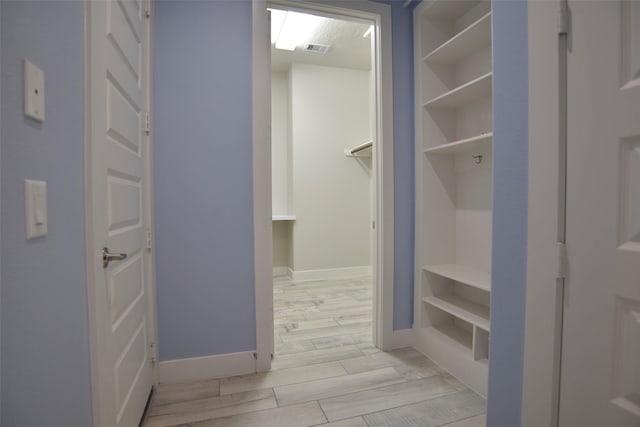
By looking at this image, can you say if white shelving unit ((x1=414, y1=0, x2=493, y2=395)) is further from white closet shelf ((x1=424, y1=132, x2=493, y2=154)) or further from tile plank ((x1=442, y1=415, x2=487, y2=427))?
tile plank ((x1=442, y1=415, x2=487, y2=427))

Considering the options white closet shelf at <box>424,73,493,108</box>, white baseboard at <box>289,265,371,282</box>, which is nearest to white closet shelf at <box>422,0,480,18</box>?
white closet shelf at <box>424,73,493,108</box>

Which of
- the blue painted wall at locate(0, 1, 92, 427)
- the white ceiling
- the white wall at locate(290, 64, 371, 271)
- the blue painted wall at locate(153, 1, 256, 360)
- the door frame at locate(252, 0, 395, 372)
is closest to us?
the blue painted wall at locate(0, 1, 92, 427)

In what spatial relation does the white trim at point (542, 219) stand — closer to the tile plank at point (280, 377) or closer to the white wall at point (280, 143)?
the tile plank at point (280, 377)

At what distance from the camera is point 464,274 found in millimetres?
1959

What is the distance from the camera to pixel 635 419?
2.68 feet

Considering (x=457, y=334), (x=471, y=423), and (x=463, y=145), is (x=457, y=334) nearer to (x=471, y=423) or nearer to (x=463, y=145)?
(x=471, y=423)

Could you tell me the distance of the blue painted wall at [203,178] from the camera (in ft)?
5.88

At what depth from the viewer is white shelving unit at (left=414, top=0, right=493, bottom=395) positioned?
6.56ft

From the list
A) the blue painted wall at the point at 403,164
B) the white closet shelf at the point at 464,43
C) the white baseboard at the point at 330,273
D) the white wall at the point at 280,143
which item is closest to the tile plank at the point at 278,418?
the blue painted wall at the point at 403,164

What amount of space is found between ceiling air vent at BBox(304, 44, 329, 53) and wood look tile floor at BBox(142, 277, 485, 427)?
310cm

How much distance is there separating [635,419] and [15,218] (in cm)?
157

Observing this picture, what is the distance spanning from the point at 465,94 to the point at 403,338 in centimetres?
173

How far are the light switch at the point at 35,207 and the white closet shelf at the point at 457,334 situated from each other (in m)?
2.08

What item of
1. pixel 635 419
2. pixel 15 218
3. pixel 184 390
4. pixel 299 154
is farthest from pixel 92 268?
pixel 299 154
